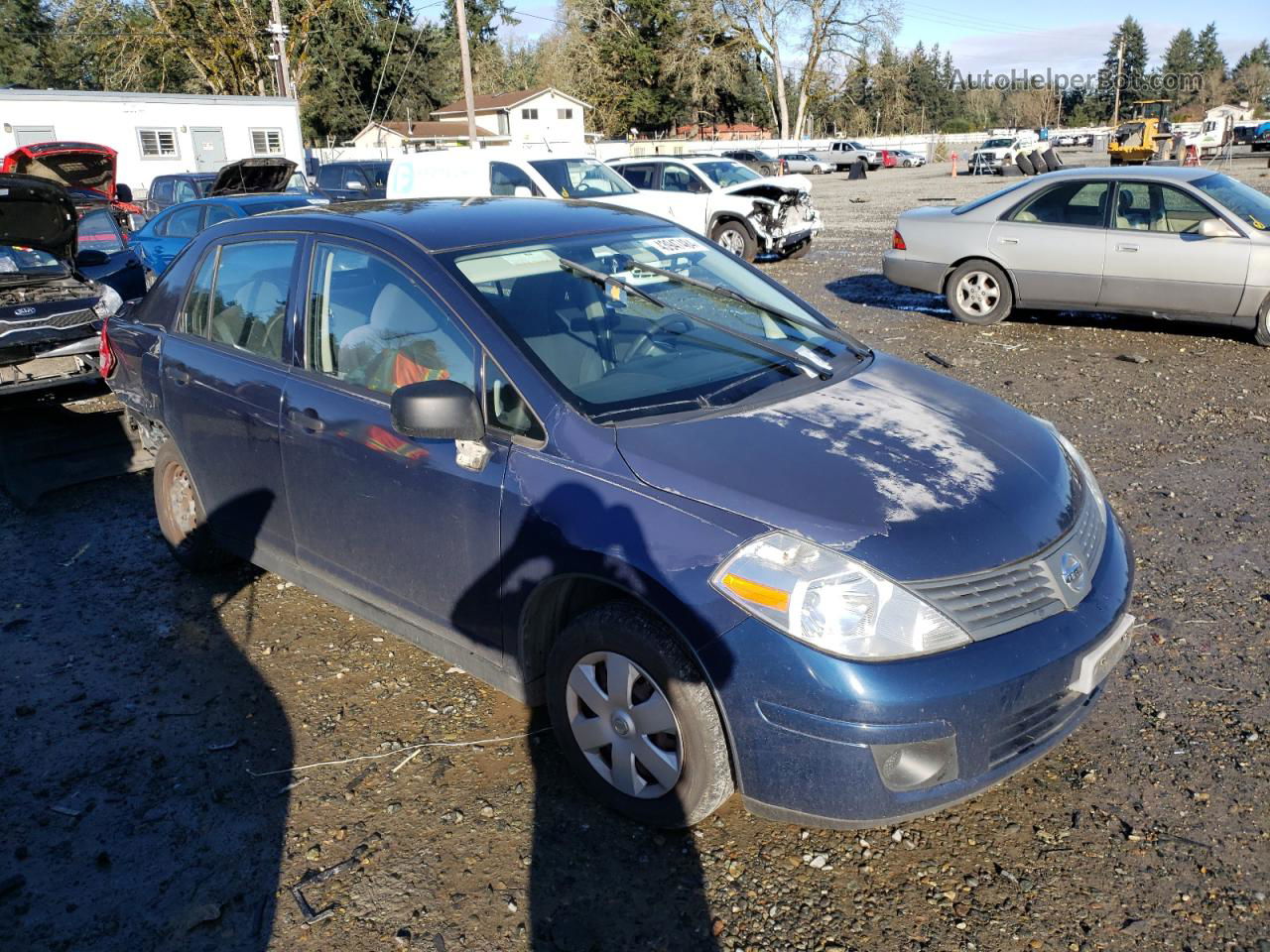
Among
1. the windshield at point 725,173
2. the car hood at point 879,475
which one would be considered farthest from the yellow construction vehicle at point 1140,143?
the car hood at point 879,475

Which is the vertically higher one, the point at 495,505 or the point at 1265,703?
the point at 495,505

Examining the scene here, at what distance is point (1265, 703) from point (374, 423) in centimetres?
332

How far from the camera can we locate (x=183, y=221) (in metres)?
12.8

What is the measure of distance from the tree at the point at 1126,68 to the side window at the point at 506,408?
11605 centimetres

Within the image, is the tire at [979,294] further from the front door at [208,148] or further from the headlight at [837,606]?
the front door at [208,148]

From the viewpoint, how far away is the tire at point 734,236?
1583 centimetres

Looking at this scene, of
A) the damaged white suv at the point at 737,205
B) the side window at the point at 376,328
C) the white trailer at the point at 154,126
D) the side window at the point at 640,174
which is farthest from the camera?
the white trailer at the point at 154,126

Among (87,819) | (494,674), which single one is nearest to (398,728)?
(494,674)

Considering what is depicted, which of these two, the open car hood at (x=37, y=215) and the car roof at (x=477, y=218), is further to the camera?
the open car hood at (x=37, y=215)

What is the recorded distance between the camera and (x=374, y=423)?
335 centimetres

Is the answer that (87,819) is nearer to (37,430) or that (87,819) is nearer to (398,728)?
(398,728)

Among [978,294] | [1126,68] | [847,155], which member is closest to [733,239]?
[978,294]

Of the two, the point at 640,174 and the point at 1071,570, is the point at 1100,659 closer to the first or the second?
the point at 1071,570

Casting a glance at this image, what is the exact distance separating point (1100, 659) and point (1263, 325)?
7.53m
